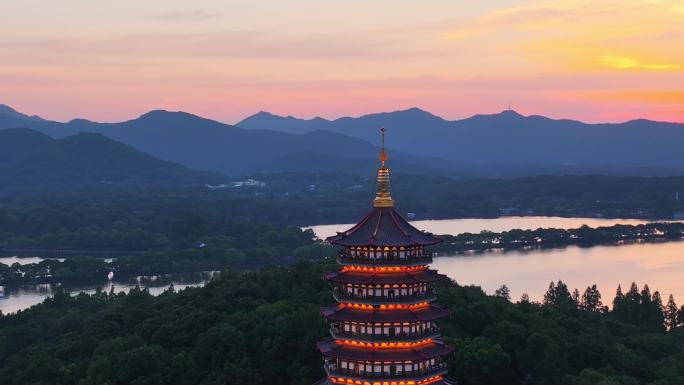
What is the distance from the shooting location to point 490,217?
17950 centimetres

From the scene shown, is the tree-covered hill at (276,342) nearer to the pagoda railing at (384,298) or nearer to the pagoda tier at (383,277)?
the pagoda railing at (384,298)

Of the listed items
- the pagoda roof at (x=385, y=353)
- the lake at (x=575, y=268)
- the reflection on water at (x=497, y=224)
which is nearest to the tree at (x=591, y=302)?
the lake at (x=575, y=268)

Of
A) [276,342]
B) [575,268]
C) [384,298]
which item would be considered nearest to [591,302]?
[276,342]

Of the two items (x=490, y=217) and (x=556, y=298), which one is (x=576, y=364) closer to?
(x=556, y=298)

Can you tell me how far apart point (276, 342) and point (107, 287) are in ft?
175

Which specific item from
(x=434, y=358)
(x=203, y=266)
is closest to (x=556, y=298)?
(x=434, y=358)

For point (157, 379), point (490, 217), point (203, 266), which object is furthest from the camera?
point (490, 217)

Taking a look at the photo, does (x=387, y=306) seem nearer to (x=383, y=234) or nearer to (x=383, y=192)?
(x=383, y=234)

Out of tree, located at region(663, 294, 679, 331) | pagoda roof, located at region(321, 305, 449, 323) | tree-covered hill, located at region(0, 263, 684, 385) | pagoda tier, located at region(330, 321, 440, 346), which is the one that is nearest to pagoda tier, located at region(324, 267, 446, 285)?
pagoda roof, located at region(321, 305, 449, 323)

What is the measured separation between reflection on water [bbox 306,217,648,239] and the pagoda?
114 meters

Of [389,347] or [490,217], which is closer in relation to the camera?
[389,347]

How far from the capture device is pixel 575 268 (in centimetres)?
9988

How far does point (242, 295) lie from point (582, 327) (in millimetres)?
18112

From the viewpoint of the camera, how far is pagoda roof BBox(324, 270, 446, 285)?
28281 mm
